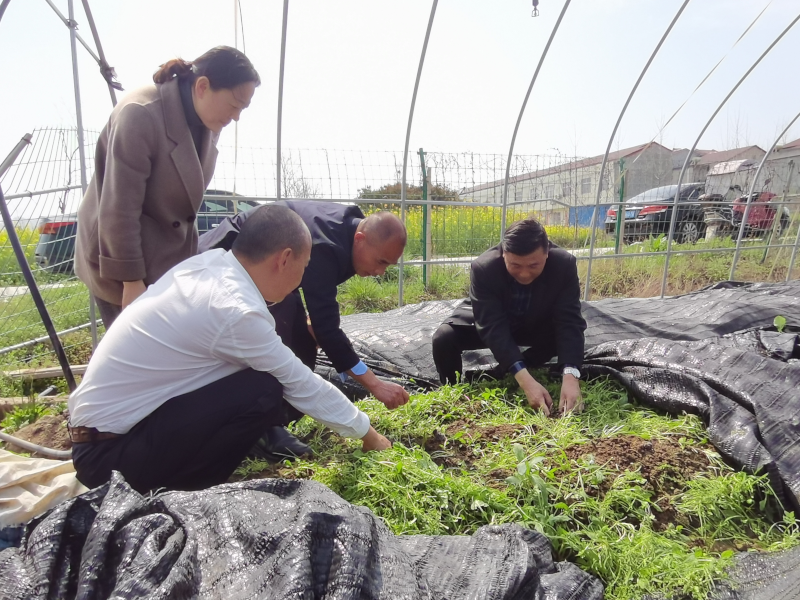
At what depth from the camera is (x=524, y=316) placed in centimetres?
317

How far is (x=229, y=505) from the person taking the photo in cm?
127

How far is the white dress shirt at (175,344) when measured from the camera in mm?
1689

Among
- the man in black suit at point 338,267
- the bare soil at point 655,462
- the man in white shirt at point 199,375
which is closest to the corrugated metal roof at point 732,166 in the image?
the bare soil at point 655,462

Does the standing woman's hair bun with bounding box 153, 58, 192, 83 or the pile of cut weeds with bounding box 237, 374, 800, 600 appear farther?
the standing woman's hair bun with bounding box 153, 58, 192, 83

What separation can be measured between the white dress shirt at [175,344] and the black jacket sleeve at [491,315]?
4.70 ft

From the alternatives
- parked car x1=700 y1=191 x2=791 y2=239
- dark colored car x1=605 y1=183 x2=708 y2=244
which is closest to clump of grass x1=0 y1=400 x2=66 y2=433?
A: dark colored car x1=605 y1=183 x2=708 y2=244

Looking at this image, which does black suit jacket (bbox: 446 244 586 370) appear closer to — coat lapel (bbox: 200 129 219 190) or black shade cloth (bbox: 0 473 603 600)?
coat lapel (bbox: 200 129 219 190)

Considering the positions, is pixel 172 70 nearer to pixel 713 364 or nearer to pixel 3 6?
pixel 3 6

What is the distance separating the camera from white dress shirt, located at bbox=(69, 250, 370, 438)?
169 centimetres

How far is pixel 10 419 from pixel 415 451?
7.87 ft

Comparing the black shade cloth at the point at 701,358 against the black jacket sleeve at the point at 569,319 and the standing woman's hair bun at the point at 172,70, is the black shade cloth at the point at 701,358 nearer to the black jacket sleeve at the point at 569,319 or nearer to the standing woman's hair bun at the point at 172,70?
the black jacket sleeve at the point at 569,319

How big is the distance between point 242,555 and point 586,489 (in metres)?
1.30

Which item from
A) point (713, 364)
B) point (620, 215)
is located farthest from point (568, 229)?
point (713, 364)

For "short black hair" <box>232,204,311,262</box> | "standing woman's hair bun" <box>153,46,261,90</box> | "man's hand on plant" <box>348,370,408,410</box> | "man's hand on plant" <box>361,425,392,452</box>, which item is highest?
"standing woman's hair bun" <box>153,46,261,90</box>
